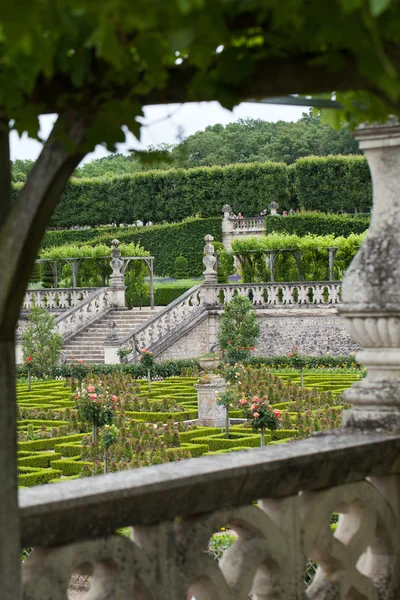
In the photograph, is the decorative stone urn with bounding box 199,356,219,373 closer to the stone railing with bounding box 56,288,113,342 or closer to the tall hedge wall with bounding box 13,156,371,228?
the stone railing with bounding box 56,288,113,342

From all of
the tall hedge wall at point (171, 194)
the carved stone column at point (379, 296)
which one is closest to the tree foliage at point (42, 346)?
the tall hedge wall at point (171, 194)

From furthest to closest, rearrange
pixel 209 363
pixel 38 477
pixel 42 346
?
1. pixel 42 346
2. pixel 209 363
3. pixel 38 477

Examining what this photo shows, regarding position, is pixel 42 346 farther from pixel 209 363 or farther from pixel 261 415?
pixel 261 415

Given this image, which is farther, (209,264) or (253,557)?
(209,264)

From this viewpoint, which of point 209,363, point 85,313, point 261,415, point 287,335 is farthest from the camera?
point 85,313

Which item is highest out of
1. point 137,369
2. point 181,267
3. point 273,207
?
point 273,207

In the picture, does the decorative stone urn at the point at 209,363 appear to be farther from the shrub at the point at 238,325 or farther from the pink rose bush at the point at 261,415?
the shrub at the point at 238,325

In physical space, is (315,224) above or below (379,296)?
above

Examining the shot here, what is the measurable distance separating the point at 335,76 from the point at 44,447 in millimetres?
12032

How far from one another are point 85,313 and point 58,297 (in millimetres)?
2971

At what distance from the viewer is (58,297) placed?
31.1 metres

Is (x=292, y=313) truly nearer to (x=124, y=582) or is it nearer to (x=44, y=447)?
(x=44, y=447)

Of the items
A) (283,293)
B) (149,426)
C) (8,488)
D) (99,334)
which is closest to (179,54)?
(8,488)

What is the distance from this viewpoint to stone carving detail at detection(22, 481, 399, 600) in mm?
2316
